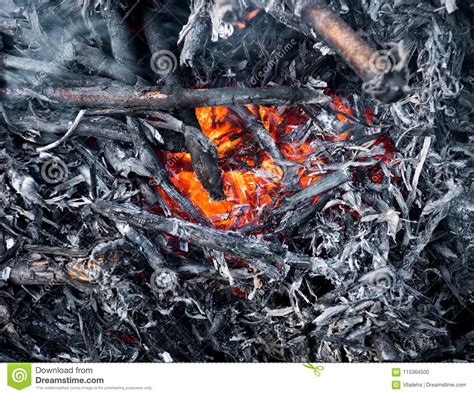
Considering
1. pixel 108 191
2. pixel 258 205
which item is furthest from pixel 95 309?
pixel 258 205

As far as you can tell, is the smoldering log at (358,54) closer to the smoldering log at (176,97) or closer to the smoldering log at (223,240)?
the smoldering log at (176,97)

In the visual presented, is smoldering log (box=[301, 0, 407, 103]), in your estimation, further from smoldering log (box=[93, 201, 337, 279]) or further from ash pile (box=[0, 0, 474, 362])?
smoldering log (box=[93, 201, 337, 279])

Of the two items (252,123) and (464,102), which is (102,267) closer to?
(252,123)

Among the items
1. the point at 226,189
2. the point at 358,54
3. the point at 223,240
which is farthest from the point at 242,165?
the point at 358,54
